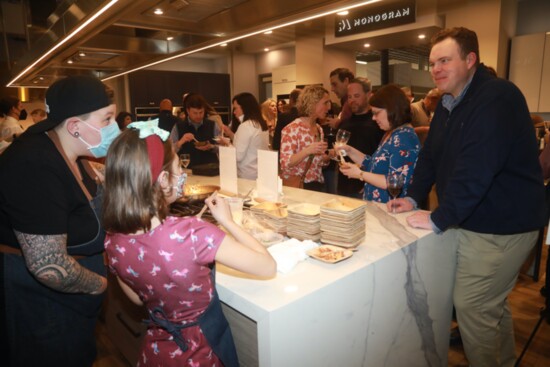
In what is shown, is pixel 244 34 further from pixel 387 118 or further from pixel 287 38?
pixel 287 38

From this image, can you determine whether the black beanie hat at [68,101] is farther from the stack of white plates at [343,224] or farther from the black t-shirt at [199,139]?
the black t-shirt at [199,139]

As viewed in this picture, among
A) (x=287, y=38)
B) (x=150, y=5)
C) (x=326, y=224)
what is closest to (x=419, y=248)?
(x=326, y=224)

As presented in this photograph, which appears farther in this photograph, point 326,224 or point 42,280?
point 326,224

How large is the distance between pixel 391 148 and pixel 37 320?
188 cm

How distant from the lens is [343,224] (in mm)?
1393

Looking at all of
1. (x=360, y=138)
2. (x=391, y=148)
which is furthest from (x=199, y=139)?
(x=391, y=148)

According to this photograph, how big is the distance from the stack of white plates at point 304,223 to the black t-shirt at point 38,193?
2.68 feet

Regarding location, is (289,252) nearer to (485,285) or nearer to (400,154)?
(485,285)

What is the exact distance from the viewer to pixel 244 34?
2.15 m

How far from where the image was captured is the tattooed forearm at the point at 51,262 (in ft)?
3.67

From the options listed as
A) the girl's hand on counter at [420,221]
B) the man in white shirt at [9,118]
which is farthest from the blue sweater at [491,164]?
the man in white shirt at [9,118]

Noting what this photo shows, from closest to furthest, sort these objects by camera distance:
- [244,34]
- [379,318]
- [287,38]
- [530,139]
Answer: [379,318] → [530,139] → [244,34] → [287,38]

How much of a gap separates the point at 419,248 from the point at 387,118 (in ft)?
3.02

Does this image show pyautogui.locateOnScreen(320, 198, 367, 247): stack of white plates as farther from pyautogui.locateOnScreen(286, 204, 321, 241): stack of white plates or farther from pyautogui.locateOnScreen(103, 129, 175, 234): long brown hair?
pyautogui.locateOnScreen(103, 129, 175, 234): long brown hair
